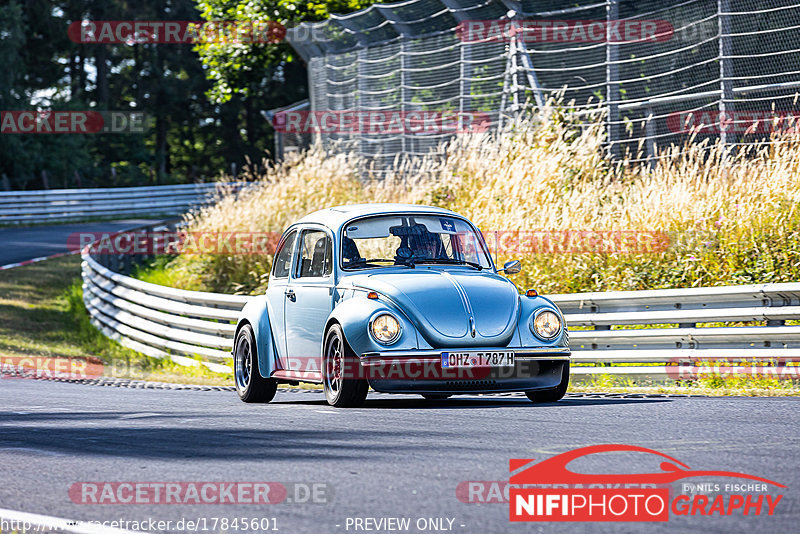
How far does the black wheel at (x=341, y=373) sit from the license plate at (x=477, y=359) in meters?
0.65

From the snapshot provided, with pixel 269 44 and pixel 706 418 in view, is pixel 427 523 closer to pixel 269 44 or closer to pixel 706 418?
pixel 706 418

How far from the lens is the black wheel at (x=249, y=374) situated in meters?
10.4

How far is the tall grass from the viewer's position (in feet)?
42.2

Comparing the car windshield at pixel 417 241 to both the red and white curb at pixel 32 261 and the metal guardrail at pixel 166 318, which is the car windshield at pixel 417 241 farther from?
the red and white curb at pixel 32 261

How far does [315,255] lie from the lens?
10.1 m

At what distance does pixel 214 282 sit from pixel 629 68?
24.7ft

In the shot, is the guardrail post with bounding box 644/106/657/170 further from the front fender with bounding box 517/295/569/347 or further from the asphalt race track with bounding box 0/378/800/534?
the front fender with bounding box 517/295/569/347

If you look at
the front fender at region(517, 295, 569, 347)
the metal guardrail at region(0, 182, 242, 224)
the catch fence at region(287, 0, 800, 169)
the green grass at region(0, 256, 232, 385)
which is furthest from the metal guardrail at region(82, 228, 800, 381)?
the metal guardrail at region(0, 182, 242, 224)

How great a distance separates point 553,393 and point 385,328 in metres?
1.55

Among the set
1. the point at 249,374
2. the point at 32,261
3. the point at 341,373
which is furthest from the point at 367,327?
the point at 32,261

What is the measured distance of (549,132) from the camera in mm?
17719

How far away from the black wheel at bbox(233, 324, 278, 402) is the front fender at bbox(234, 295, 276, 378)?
7 centimetres

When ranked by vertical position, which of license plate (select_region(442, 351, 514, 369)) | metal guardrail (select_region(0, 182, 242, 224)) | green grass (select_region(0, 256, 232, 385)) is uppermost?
metal guardrail (select_region(0, 182, 242, 224))

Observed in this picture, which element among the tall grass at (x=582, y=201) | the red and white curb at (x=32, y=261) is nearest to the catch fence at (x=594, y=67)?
the tall grass at (x=582, y=201)
